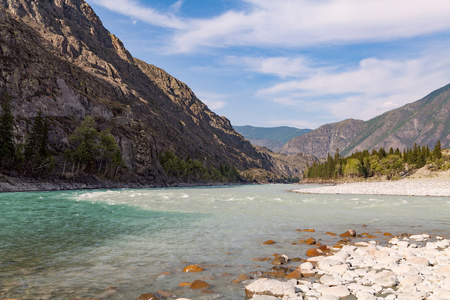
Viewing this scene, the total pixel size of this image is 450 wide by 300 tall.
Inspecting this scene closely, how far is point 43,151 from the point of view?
77.9 meters

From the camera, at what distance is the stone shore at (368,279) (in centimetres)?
837

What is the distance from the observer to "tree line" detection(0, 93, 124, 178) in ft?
230

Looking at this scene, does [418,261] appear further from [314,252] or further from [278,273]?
[278,273]

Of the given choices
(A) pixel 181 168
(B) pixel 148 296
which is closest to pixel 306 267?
(B) pixel 148 296

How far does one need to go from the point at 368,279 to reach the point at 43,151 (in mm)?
86924

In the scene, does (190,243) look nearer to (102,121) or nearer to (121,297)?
(121,297)

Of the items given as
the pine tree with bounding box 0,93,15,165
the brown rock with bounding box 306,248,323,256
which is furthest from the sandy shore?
the pine tree with bounding box 0,93,15,165

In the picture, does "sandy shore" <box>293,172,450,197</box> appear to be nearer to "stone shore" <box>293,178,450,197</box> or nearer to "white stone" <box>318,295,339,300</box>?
"stone shore" <box>293,178,450,197</box>

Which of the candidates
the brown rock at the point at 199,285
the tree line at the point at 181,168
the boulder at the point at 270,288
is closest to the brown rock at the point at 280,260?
the boulder at the point at 270,288

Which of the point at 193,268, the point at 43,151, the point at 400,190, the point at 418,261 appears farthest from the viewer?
the point at 43,151

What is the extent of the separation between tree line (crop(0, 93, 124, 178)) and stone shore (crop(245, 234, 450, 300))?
256 ft

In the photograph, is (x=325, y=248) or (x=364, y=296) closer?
(x=364, y=296)

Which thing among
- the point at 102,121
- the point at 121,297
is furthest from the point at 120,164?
the point at 121,297

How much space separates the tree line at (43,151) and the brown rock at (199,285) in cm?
7600
